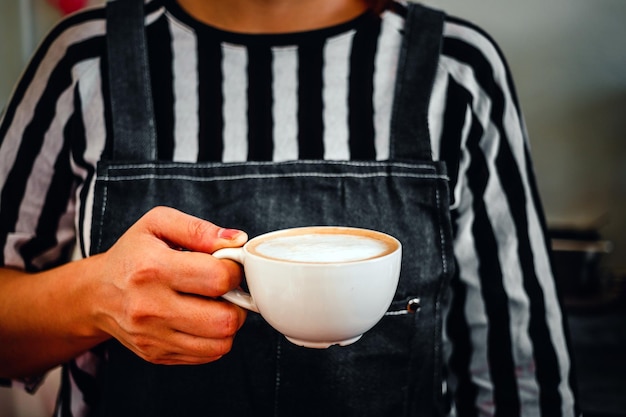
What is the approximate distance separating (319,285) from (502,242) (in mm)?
573

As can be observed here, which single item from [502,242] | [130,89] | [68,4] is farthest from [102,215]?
[68,4]

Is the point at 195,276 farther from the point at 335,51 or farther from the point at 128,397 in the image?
the point at 335,51

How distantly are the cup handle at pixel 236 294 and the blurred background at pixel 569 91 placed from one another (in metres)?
1.55

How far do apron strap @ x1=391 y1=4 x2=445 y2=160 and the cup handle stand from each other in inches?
16.6

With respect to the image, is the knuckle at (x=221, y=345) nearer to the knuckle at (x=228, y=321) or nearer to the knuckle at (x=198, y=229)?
the knuckle at (x=228, y=321)

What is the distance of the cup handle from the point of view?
0.68m

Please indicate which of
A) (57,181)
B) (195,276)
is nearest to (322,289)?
(195,276)

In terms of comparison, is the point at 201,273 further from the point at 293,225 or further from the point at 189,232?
the point at 293,225

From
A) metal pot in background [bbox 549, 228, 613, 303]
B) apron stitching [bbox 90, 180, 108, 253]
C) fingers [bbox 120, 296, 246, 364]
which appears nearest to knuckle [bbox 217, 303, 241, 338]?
fingers [bbox 120, 296, 246, 364]

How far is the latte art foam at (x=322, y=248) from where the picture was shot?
2.12 feet

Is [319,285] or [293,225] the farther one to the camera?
[293,225]

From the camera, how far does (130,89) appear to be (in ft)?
3.36

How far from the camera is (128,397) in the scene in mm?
991

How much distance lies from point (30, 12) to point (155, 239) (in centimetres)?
180
